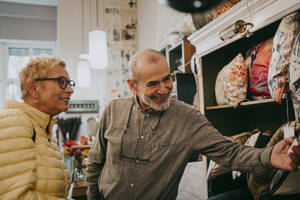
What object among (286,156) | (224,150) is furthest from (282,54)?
(224,150)

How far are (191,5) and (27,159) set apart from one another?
88cm

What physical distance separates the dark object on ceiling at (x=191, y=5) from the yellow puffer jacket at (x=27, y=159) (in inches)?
32.8

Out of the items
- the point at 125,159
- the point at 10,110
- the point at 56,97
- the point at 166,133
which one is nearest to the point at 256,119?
the point at 166,133

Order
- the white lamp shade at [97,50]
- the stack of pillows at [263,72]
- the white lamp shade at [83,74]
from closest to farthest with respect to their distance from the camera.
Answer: the stack of pillows at [263,72] → the white lamp shade at [97,50] → the white lamp shade at [83,74]

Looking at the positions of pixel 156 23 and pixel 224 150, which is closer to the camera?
pixel 224 150

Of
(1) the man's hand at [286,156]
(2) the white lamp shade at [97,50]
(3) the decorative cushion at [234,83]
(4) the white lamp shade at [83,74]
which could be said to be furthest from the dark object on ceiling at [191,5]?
(4) the white lamp shade at [83,74]

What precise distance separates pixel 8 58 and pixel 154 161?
199 inches

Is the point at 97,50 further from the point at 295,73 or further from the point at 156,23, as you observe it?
the point at 295,73

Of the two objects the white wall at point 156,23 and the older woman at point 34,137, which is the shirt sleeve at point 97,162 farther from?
the white wall at point 156,23

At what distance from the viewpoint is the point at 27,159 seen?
102 cm

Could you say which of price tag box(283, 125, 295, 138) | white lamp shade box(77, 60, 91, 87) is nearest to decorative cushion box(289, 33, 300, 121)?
price tag box(283, 125, 295, 138)

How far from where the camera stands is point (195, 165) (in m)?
2.48

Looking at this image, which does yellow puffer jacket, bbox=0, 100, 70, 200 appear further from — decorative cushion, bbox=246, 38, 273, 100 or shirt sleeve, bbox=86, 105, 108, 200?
decorative cushion, bbox=246, 38, 273, 100

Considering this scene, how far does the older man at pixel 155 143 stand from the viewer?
4.38ft
